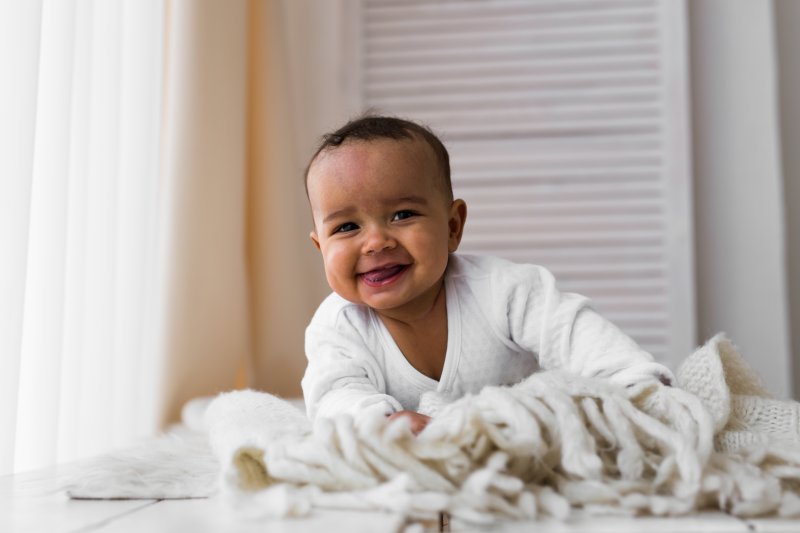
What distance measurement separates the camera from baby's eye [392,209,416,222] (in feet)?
3.36

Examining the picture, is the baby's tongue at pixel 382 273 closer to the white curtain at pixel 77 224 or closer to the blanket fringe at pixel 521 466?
the blanket fringe at pixel 521 466

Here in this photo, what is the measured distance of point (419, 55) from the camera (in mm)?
2293

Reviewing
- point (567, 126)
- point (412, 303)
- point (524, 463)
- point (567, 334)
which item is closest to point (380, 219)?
point (412, 303)

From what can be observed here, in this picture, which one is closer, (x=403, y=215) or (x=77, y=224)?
(x=403, y=215)

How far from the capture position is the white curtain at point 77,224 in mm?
1102

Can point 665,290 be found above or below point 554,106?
below

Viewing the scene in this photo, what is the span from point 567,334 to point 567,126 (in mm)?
1298

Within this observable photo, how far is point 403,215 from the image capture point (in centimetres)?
103

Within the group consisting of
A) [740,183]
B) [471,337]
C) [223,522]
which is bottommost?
[223,522]

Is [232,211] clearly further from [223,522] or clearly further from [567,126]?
[223,522]

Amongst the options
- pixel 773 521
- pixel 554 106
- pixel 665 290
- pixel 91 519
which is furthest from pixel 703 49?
pixel 91 519

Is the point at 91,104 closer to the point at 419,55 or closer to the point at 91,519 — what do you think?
the point at 91,519

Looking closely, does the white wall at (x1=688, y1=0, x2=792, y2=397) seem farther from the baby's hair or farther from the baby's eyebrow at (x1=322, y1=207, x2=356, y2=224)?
the baby's eyebrow at (x1=322, y1=207, x2=356, y2=224)

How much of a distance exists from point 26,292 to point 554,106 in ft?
4.91
